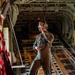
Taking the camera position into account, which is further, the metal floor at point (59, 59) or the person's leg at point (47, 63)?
the metal floor at point (59, 59)

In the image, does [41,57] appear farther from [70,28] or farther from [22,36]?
[22,36]

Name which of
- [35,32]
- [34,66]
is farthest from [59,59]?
[34,66]

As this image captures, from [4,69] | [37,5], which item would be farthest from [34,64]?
[37,5]

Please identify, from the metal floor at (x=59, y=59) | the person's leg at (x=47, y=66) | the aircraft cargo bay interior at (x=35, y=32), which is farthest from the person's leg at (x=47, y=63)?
the metal floor at (x=59, y=59)

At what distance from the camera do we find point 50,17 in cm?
1288

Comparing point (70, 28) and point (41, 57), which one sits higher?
point (41, 57)

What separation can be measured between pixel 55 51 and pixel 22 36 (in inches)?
119

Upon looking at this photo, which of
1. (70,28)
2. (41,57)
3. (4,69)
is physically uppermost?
(4,69)

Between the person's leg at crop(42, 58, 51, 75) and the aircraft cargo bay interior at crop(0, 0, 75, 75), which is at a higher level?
the person's leg at crop(42, 58, 51, 75)

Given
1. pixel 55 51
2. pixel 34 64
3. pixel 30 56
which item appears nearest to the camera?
pixel 34 64

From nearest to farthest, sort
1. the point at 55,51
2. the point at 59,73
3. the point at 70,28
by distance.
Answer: the point at 59,73 → the point at 55,51 → the point at 70,28

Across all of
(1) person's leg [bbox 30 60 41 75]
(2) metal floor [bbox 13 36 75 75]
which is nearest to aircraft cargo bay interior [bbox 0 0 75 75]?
(2) metal floor [bbox 13 36 75 75]

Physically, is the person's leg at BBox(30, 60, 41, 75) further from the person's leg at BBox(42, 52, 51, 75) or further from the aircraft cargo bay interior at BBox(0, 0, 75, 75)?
the aircraft cargo bay interior at BBox(0, 0, 75, 75)

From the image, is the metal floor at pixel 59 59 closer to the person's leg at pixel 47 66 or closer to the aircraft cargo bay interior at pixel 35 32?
the aircraft cargo bay interior at pixel 35 32
